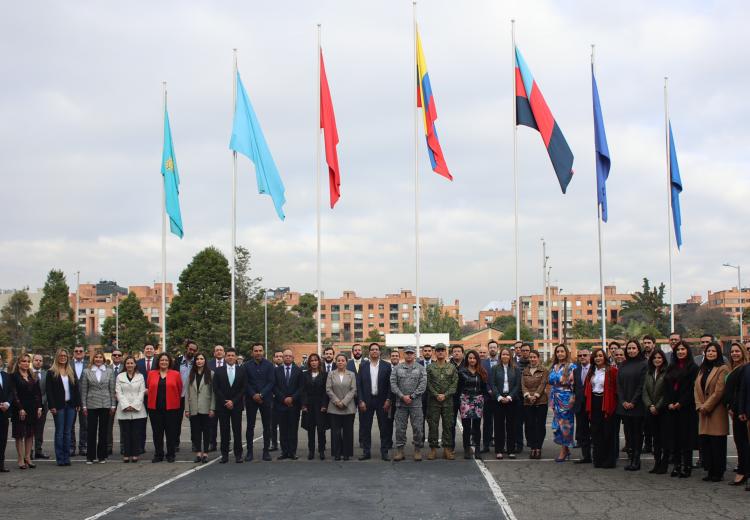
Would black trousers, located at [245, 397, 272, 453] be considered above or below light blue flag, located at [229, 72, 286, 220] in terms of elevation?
below

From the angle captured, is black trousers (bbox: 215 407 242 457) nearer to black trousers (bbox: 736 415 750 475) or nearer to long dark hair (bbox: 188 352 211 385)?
long dark hair (bbox: 188 352 211 385)

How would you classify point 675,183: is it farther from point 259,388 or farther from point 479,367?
point 259,388

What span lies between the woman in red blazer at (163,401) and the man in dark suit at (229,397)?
722mm

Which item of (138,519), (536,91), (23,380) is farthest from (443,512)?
(536,91)

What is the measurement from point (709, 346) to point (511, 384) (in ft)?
12.3

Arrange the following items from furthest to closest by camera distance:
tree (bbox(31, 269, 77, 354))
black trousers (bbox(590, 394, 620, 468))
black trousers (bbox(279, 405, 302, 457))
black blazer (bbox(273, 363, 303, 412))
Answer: tree (bbox(31, 269, 77, 354)) < black blazer (bbox(273, 363, 303, 412)) < black trousers (bbox(279, 405, 302, 457)) < black trousers (bbox(590, 394, 620, 468))

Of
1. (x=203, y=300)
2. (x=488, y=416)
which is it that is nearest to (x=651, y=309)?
(x=203, y=300)

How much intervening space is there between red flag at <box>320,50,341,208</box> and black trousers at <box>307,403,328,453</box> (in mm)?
8005

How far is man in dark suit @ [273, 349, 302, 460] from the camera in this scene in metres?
14.9

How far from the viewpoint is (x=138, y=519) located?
952 centimetres

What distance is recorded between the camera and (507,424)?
15008 mm

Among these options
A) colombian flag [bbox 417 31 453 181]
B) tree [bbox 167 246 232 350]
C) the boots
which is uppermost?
colombian flag [bbox 417 31 453 181]

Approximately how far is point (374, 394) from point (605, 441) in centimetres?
403

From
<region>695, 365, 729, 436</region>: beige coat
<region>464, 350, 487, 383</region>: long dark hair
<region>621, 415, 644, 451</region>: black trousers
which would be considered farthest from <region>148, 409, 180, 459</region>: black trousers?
<region>695, 365, 729, 436</region>: beige coat
